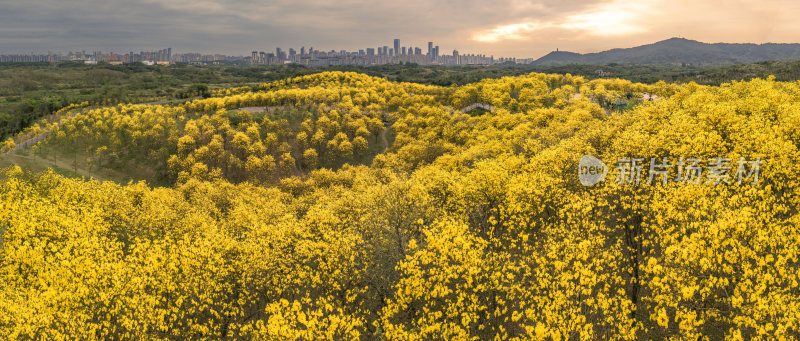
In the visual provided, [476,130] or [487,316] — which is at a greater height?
[476,130]

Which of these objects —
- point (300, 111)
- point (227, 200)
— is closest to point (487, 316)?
point (227, 200)

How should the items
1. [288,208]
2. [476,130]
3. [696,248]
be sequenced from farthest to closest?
[476,130]
[288,208]
[696,248]

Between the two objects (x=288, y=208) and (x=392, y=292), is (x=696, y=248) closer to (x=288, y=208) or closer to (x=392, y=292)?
(x=392, y=292)


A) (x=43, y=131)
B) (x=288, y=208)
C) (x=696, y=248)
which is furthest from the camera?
(x=43, y=131)

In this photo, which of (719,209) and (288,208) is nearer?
(719,209)

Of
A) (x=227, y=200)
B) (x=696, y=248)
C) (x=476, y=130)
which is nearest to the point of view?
(x=696, y=248)

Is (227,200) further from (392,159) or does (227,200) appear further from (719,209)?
(719,209)

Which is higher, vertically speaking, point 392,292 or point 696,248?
point 696,248

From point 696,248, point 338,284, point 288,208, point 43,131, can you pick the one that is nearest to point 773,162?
point 696,248

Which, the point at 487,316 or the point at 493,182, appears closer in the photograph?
the point at 487,316
